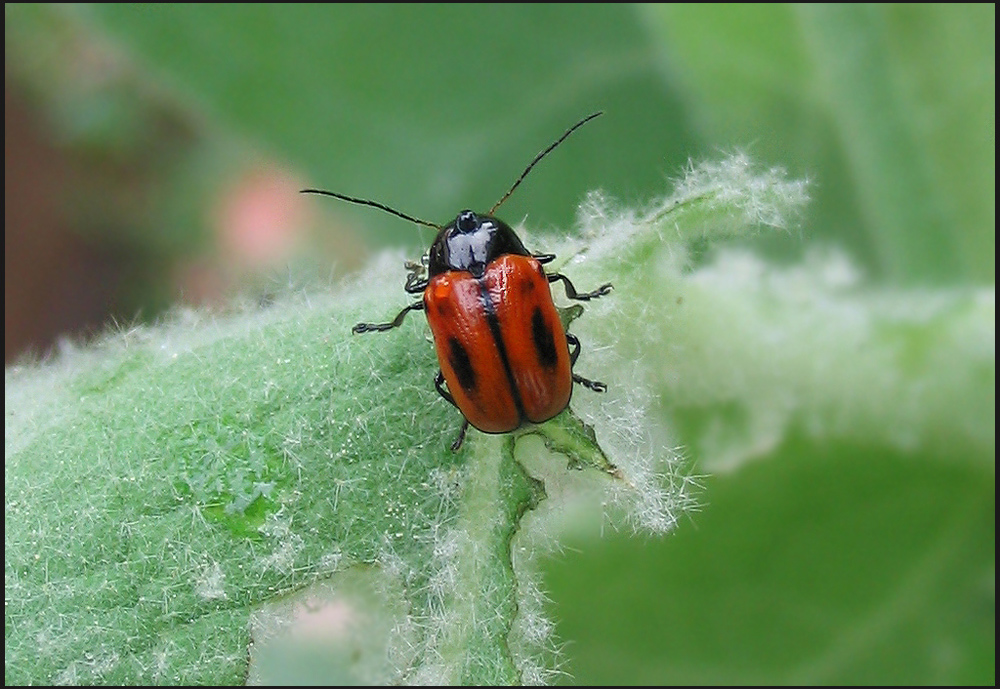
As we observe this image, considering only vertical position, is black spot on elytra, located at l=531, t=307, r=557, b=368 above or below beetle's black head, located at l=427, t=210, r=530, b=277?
below

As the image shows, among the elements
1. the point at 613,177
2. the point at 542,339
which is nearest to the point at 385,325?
the point at 542,339

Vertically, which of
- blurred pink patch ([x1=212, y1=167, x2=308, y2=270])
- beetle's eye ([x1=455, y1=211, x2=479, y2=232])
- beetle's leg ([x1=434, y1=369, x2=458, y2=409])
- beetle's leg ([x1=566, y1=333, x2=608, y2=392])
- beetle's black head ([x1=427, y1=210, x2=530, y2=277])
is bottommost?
beetle's leg ([x1=434, y1=369, x2=458, y2=409])

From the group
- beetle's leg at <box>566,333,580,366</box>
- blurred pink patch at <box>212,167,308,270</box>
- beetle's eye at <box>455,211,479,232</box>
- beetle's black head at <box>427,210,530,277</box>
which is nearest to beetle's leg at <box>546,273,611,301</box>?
beetle's leg at <box>566,333,580,366</box>

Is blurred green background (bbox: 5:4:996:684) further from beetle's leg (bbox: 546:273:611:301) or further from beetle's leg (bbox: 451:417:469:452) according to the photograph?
beetle's leg (bbox: 451:417:469:452)

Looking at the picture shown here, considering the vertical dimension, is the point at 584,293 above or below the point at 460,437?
above

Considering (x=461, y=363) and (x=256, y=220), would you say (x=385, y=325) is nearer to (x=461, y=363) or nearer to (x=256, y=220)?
(x=461, y=363)

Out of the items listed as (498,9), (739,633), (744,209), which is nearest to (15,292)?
(498,9)
